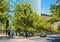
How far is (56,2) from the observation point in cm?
2502

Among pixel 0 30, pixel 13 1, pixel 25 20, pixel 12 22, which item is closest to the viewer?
pixel 25 20

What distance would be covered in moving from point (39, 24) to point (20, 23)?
16762 mm

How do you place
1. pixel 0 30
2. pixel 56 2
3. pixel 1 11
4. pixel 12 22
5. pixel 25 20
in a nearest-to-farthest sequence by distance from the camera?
1. pixel 56 2
2. pixel 1 11
3. pixel 25 20
4. pixel 12 22
5. pixel 0 30

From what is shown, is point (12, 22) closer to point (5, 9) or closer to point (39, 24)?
point (39, 24)

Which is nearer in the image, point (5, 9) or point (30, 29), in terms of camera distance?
point (5, 9)

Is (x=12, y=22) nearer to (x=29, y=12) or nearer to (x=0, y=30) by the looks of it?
(x=29, y=12)

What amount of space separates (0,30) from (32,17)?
65.0 ft

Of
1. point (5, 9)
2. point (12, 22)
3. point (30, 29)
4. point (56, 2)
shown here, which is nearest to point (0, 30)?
point (12, 22)

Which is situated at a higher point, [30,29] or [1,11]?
[1,11]

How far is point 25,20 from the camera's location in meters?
65.6

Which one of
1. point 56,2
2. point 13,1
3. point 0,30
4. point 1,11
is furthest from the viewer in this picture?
point 13,1

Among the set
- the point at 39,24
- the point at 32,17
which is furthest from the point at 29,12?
the point at 39,24

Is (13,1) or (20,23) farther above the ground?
(13,1)

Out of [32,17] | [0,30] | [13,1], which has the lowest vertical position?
[0,30]
